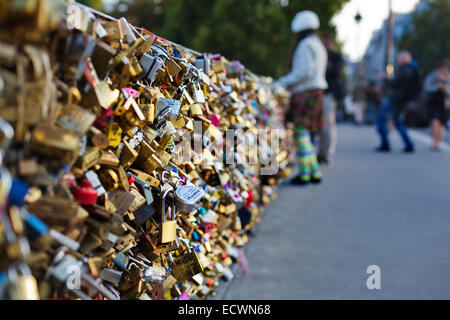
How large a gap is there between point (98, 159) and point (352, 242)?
127 inches

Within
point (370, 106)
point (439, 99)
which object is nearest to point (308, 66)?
point (439, 99)

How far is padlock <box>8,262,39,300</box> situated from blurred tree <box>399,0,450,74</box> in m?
51.1

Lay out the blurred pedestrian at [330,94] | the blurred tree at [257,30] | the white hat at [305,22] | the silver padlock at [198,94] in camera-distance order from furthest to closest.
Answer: the blurred tree at [257,30] < the blurred pedestrian at [330,94] < the white hat at [305,22] < the silver padlock at [198,94]

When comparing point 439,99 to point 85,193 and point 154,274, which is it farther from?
point 85,193

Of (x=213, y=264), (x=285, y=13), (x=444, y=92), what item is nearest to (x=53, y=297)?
(x=213, y=264)

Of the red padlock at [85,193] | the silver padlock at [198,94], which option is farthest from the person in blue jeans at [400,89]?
the red padlock at [85,193]

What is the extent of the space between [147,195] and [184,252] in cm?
54

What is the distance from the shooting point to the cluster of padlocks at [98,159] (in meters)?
1.15

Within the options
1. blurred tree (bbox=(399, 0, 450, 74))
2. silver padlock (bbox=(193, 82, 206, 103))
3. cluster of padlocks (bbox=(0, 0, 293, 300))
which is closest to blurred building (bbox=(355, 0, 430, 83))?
blurred tree (bbox=(399, 0, 450, 74))

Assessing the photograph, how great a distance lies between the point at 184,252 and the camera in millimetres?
2457

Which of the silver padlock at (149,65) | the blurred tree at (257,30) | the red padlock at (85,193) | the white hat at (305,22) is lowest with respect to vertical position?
the red padlock at (85,193)

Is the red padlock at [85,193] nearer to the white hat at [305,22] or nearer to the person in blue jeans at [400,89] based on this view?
the white hat at [305,22]

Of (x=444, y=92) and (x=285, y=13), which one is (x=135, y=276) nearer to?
(x=444, y=92)

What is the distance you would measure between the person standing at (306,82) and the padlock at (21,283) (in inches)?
227
